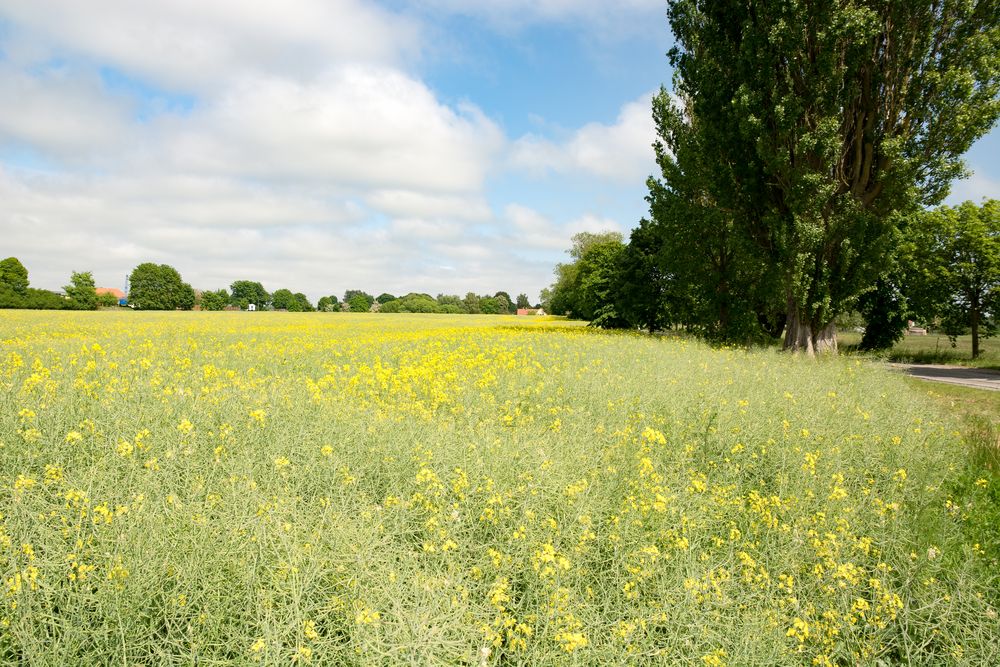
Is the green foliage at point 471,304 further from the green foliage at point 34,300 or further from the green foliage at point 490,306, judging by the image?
the green foliage at point 34,300

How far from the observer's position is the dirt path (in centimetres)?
1702

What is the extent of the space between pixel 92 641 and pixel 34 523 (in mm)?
1089

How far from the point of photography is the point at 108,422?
476 cm

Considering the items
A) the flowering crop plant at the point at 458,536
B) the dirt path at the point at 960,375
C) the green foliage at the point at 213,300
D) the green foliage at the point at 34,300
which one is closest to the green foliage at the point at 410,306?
the green foliage at the point at 213,300

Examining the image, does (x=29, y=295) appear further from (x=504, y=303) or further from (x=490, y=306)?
(x=504, y=303)

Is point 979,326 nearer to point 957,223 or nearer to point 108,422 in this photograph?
point 957,223

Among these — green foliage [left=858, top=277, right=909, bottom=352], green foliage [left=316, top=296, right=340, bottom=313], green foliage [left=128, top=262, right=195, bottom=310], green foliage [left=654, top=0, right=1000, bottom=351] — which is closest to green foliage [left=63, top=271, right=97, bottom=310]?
green foliage [left=128, top=262, right=195, bottom=310]

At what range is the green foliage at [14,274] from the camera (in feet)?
200

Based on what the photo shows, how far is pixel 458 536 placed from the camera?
3824 millimetres

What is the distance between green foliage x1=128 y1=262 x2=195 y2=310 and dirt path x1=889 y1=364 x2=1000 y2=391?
3675 inches

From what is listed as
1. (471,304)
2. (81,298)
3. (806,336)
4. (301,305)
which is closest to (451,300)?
(471,304)

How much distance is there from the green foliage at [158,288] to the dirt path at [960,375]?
93.3m

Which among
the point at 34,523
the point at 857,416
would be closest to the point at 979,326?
the point at 857,416

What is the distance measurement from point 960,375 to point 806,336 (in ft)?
24.6
